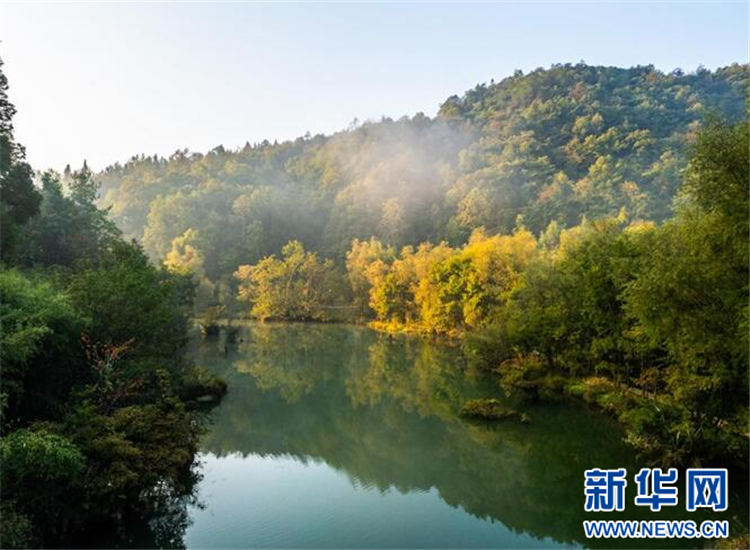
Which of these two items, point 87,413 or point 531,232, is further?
point 531,232

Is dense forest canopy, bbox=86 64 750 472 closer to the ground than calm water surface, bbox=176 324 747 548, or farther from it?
farther from it

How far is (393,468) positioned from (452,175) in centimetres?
7379

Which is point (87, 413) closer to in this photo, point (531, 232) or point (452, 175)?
point (531, 232)

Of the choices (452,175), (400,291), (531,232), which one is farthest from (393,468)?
(452,175)

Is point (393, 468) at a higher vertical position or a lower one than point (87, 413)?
lower

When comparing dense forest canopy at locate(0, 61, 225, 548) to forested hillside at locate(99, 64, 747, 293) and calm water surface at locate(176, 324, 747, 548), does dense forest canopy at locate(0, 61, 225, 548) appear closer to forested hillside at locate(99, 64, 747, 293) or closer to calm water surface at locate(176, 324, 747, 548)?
calm water surface at locate(176, 324, 747, 548)

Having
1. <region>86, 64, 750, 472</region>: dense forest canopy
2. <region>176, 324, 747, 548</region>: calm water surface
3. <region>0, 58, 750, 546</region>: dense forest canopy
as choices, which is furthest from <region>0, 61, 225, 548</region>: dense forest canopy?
<region>86, 64, 750, 472</region>: dense forest canopy

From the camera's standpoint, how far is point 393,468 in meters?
16.3

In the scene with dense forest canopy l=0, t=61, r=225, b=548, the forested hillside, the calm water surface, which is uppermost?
the forested hillside

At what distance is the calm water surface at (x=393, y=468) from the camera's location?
12.1 m

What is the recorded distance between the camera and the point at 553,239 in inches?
2141

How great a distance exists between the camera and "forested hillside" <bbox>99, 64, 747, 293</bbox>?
234ft

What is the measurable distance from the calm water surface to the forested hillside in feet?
134

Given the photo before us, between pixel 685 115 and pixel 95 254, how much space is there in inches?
3670
